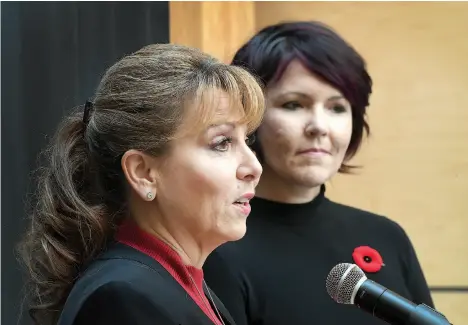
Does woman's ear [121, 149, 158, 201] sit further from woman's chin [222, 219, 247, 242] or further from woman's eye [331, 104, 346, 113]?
woman's eye [331, 104, 346, 113]

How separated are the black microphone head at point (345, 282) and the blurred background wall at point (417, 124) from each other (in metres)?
1.24

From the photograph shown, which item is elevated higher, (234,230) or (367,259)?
(234,230)

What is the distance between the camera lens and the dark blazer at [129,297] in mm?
754

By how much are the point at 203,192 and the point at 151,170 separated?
77 mm

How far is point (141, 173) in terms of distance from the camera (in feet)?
2.97

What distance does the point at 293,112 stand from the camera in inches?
47.3

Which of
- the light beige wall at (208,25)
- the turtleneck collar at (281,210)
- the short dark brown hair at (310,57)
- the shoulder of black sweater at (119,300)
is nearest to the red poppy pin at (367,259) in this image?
the turtleneck collar at (281,210)

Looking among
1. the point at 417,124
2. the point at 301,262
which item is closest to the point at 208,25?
the point at 417,124

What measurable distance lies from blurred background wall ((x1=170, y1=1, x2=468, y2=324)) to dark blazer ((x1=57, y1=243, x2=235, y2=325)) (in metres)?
1.36

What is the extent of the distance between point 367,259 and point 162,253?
1.50 feet

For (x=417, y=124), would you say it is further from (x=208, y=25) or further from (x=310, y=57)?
(x=310, y=57)

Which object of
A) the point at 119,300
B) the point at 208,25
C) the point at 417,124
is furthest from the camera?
the point at 417,124

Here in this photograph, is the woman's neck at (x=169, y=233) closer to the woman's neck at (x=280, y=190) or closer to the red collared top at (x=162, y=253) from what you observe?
the red collared top at (x=162, y=253)

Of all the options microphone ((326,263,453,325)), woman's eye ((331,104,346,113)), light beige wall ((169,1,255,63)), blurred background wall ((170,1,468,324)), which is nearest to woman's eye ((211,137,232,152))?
microphone ((326,263,453,325))
